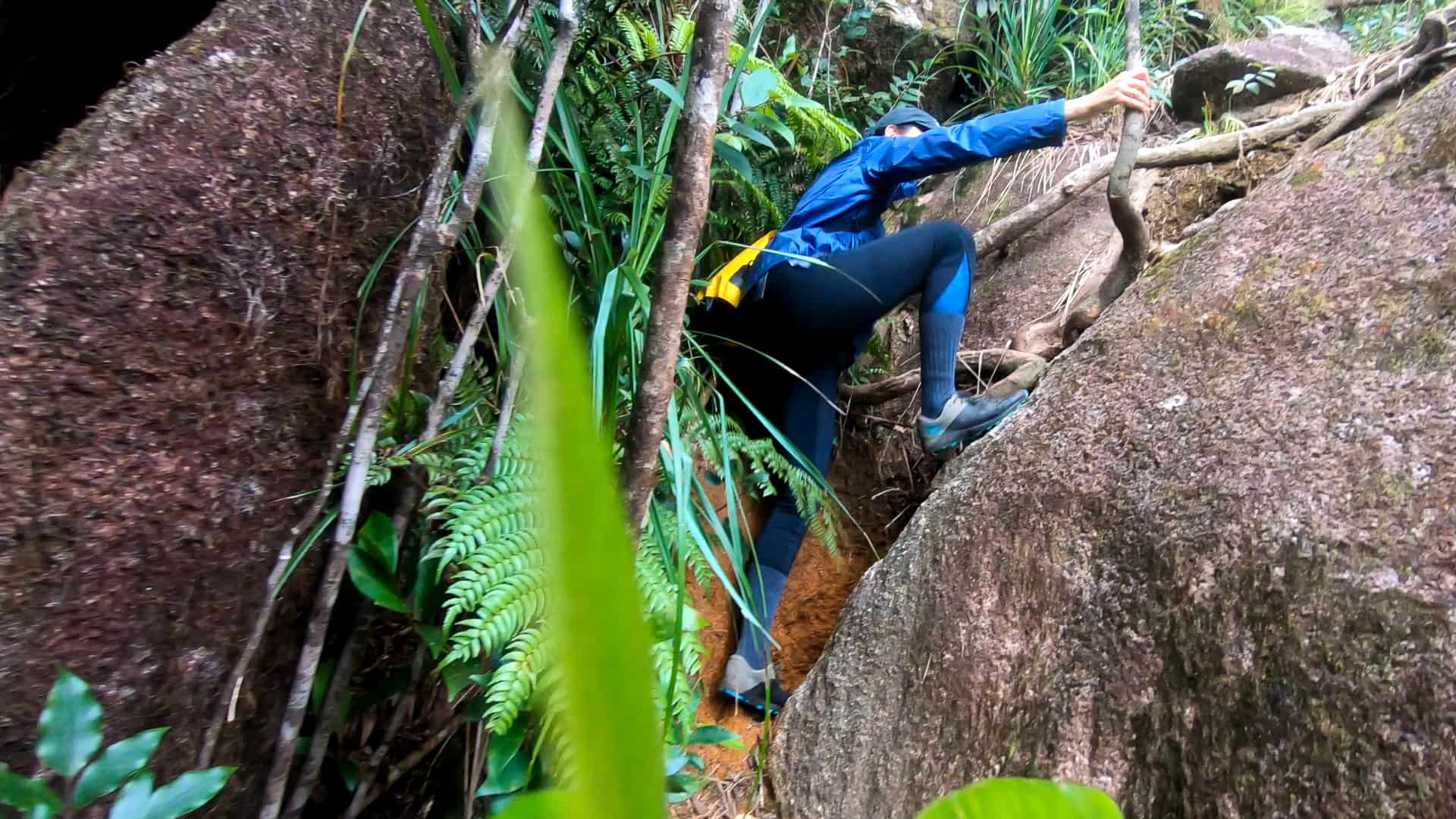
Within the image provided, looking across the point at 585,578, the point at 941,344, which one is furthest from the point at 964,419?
the point at 585,578

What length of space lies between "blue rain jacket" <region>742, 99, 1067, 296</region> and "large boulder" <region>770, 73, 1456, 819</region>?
0.48 m

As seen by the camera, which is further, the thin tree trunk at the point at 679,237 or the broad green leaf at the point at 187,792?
the thin tree trunk at the point at 679,237

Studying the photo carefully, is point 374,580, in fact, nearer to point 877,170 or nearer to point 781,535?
point 781,535

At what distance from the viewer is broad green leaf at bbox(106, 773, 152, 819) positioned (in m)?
0.58

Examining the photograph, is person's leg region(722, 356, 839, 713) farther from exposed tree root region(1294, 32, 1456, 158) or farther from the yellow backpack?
exposed tree root region(1294, 32, 1456, 158)

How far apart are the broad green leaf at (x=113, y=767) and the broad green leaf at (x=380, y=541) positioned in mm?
382

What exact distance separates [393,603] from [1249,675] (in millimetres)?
1055

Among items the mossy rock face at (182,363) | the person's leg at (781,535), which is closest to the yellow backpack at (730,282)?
the person's leg at (781,535)

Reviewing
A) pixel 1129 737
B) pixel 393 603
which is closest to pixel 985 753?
pixel 1129 737

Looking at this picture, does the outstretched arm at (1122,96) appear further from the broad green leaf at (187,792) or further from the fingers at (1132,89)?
the broad green leaf at (187,792)

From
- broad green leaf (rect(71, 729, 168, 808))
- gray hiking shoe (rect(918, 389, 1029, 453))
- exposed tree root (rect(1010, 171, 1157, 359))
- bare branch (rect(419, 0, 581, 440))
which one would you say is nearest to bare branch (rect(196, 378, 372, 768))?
bare branch (rect(419, 0, 581, 440))

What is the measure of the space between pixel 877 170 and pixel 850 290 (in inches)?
13.5

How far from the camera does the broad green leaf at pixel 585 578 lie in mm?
88

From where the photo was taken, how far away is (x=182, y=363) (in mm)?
879
